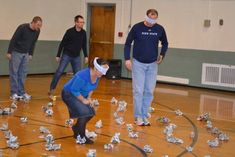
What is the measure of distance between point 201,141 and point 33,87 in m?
5.46

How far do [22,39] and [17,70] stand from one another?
0.59m

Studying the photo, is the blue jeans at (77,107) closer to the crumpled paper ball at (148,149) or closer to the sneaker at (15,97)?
the crumpled paper ball at (148,149)

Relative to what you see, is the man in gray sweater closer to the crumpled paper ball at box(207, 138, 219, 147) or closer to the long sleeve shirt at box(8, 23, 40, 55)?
the long sleeve shirt at box(8, 23, 40, 55)

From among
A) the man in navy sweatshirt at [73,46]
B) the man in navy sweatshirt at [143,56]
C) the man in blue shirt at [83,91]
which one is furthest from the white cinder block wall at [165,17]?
the man in blue shirt at [83,91]

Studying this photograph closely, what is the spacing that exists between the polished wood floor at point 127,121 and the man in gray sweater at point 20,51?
30cm

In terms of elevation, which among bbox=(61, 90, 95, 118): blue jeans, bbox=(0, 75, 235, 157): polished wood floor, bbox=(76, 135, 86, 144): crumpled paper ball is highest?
bbox=(61, 90, 95, 118): blue jeans

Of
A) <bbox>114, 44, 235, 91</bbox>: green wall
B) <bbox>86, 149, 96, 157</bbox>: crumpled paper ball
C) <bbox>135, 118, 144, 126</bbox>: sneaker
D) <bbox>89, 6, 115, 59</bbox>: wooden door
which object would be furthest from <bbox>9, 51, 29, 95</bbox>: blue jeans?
<bbox>89, 6, 115, 59</bbox>: wooden door

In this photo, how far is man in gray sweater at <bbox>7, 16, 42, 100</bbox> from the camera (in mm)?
7750

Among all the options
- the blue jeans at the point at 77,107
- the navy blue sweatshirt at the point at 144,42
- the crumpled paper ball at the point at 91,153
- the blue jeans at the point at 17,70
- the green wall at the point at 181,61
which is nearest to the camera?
the crumpled paper ball at the point at 91,153

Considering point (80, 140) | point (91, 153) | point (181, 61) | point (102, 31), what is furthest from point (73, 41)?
point (102, 31)

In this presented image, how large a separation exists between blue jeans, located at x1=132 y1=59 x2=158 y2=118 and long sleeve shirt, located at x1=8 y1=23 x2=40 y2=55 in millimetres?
2517

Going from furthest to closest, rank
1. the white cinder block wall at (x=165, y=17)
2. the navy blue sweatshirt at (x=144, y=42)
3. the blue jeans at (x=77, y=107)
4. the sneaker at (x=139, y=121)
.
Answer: the white cinder block wall at (x=165, y=17), the sneaker at (x=139, y=121), the navy blue sweatshirt at (x=144, y=42), the blue jeans at (x=77, y=107)

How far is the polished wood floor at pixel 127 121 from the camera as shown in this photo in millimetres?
4883

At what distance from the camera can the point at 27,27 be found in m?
7.78
